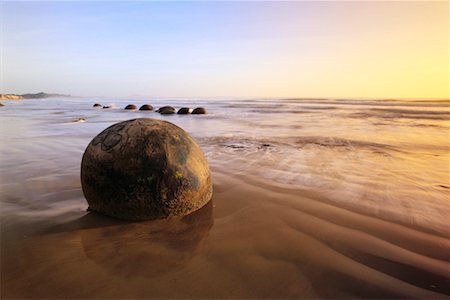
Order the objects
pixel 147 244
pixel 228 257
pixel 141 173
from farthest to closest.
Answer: pixel 141 173, pixel 147 244, pixel 228 257

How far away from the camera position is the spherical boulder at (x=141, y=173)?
291 cm

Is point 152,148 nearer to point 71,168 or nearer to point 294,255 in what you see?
point 294,255

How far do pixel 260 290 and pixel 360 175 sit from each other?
11.1 ft

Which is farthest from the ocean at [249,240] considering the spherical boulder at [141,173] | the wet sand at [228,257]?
the spherical boulder at [141,173]

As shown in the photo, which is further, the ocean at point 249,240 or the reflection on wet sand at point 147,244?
the reflection on wet sand at point 147,244

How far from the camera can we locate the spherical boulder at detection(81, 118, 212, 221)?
2.91m

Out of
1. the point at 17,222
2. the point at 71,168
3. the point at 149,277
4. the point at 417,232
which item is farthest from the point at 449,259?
the point at 71,168

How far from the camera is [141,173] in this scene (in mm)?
2895

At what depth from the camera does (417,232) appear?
2.84 metres

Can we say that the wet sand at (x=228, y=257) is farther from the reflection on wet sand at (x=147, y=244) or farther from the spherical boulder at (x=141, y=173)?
the spherical boulder at (x=141, y=173)

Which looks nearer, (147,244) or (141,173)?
(147,244)

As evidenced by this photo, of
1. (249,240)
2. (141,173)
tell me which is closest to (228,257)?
(249,240)

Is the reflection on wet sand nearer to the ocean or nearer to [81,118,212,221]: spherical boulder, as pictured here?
the ocean

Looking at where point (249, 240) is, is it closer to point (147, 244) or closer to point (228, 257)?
point (228, 257)
